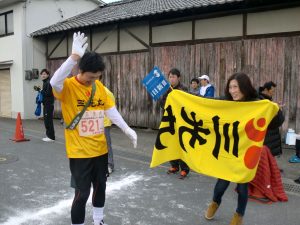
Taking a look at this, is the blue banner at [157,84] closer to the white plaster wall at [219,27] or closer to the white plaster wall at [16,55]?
the white plaster wall at [219,27]

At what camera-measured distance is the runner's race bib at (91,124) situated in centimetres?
341

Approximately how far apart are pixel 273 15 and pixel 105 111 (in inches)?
247

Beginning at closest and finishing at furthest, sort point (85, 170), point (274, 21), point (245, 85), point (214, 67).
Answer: point (85, 170)
point (245, 85)
point (274, 21)
point (214, 67)

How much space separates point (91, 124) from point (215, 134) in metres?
1.51

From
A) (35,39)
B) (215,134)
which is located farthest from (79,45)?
(35,39)

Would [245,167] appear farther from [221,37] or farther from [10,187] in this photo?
[221,37]

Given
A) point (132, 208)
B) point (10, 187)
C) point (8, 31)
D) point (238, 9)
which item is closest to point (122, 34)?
point (238, 9)

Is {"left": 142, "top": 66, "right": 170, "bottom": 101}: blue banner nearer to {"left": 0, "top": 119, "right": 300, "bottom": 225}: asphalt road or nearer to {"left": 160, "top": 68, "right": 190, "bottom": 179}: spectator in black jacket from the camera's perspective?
{"left": 160, "top": 68, "right": 190, "bottom": 179}: spectator in black jacket

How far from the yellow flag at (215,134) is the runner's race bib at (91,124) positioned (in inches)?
47.1

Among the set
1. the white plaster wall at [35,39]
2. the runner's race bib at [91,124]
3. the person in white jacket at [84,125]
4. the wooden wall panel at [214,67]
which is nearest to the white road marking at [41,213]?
the person in white jacket at [84,125]

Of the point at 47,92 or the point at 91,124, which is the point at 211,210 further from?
the point at 47,92

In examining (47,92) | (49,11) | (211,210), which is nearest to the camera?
(211,210)

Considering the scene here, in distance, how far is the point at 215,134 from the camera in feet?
13.4

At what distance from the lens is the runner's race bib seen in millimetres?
3414
